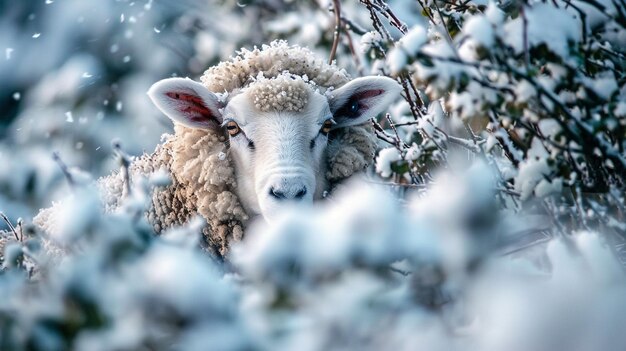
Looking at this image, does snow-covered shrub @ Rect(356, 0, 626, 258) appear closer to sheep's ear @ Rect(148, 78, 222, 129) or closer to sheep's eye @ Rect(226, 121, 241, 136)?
sheep's eye @ Rect(226, 121, 241, 136)

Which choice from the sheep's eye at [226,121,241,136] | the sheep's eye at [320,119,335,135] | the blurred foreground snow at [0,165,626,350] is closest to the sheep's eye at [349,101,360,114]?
the sheep's eye at [320,119,335,135]

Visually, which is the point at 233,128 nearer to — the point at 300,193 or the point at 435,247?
the point at 300,193

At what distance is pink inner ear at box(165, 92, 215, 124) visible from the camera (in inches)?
114

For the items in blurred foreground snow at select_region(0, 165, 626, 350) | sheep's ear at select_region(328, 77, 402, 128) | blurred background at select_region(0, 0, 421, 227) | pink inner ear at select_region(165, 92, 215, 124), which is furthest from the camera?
blurred background at select_region(0, 0, 421, 227)

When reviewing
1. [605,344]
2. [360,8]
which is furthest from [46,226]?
[360,8]

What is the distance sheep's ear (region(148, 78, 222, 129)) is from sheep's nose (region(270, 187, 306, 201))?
0.59 metres

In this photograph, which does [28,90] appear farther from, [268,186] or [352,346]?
[352,346]

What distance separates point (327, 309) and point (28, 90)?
7.10 meters

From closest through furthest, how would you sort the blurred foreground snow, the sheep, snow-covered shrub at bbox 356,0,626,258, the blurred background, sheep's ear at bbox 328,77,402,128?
the blurred foreground snow
snow-covered shrub at bbox 356,0,626,258
the sheep
sheep's ear at bbox 328,77,402,128
the blurred background

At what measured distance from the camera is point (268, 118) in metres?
2.82

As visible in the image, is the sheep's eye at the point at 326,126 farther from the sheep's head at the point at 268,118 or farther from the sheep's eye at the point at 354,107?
the sheep's eye at the point at 354,107

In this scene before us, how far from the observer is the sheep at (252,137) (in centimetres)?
278

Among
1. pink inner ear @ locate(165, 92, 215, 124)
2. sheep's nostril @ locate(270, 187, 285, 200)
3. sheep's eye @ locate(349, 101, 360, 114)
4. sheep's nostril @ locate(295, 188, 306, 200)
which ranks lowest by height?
pink inner ear @ locate(165, 92, 215, 124)

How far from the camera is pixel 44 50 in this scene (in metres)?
7.43
